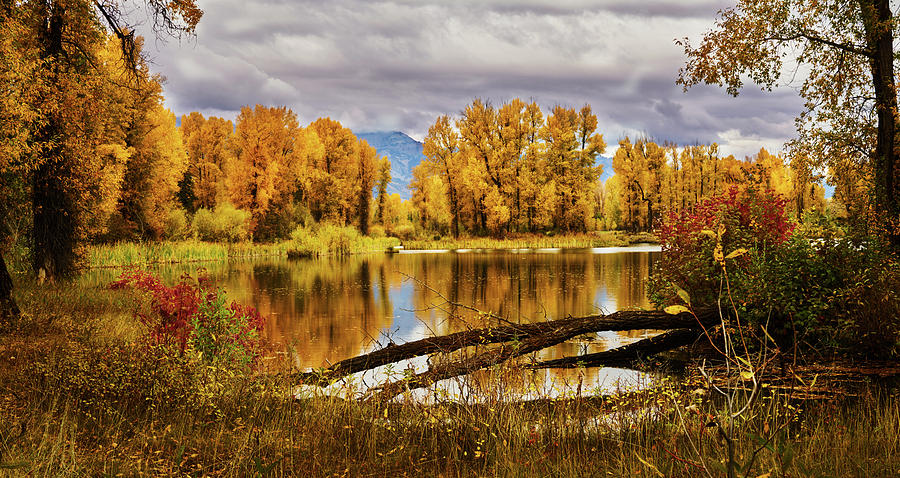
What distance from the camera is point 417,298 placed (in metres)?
20.5

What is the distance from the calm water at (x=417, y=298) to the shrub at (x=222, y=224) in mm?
6395

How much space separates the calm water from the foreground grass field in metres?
0.79

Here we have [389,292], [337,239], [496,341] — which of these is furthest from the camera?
[337,239]

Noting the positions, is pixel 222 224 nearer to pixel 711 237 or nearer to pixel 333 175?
pixel 333 175

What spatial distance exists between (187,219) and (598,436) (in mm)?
40684

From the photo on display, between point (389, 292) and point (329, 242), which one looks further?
point (329, 242)

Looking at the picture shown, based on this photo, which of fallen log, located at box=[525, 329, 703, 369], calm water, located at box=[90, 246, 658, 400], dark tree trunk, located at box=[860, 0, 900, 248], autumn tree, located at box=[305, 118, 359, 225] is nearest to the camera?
fallen log, located at box=[525, 329, 703, 369]

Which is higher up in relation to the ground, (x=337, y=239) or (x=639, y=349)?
(x=337, y=239)

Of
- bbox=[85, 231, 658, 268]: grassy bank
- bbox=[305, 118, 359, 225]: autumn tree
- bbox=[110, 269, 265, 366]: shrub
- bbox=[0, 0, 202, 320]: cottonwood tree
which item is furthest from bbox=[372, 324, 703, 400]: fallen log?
bbox=[305, 118, 359, 225]: autumn tree

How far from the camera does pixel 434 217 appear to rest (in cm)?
5734

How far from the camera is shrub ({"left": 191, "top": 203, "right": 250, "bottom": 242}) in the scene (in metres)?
39.0

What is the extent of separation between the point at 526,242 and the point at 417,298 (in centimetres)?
3015

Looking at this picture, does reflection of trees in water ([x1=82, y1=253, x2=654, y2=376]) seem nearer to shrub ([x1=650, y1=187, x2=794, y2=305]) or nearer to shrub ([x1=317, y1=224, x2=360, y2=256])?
shrub ([x1=650, y1=187, x2=794, y2=305])

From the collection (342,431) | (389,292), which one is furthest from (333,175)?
(342,431)
